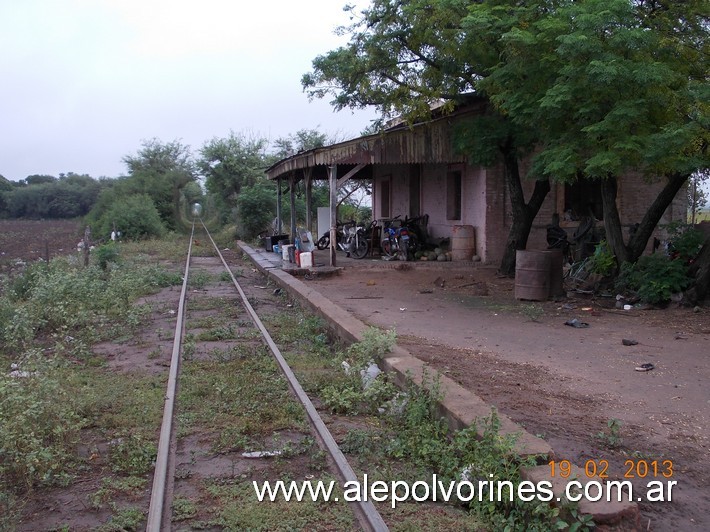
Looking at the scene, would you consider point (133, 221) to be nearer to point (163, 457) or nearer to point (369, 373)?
point (369, 373)

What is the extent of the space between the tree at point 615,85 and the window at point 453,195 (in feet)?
27.6

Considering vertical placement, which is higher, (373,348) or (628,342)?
(373,348)

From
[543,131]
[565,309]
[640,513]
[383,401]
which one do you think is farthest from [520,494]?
[543,131]

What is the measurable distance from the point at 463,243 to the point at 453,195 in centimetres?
216

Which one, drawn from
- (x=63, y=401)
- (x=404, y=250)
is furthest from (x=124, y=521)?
(x=404, y=250)

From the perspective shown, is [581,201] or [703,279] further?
[581,201]

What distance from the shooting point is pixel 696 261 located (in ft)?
36.3

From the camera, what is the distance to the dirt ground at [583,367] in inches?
185

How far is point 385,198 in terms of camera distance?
23.9 metres

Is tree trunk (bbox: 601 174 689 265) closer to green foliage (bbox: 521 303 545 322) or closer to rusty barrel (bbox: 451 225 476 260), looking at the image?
green foliage (bbox: 521 303 545 322)

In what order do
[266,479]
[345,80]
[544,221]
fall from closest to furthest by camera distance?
[266,479]
[345,80]
[544,221]

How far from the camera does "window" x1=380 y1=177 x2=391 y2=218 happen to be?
2361cm

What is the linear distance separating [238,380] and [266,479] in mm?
2496

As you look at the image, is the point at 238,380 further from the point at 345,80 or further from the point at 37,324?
the point at 345,80
